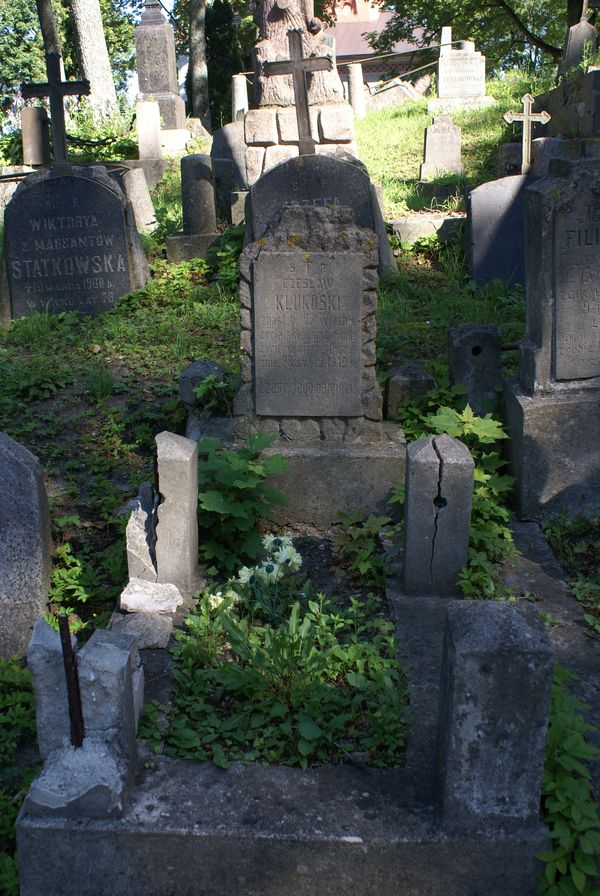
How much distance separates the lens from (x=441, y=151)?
43.6 ft

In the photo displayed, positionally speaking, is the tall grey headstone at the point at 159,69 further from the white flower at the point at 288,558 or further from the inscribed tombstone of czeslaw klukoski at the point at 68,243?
the white flower at the point at 288,558

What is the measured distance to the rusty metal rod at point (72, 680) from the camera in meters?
2.61

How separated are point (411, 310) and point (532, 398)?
Answer: 11.4ft

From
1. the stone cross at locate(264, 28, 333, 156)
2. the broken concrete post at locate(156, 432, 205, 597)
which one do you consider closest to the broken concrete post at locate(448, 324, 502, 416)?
the broken concrete post at locate(156, 432, 205, 597)

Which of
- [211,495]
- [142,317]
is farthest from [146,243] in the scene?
[211,495]

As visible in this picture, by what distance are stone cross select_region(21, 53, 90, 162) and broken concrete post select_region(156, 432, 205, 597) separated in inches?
249

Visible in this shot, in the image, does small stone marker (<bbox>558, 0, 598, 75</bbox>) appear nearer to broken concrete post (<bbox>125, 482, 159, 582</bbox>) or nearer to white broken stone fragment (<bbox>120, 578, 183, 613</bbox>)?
broken concrete post (<bbox>125, 482, 159, 582</bbox>)

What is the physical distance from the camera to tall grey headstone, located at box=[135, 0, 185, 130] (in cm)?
1736

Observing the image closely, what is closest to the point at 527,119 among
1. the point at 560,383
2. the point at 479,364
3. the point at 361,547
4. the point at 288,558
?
the point at 479,364

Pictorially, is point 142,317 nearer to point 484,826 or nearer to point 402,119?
point 484,826

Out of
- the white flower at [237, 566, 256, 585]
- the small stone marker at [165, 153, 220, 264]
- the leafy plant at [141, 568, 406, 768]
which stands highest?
the small stone marker at [165, 153, 220, 264]

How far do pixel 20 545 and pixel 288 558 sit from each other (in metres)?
1.26

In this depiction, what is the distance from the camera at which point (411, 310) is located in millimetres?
8305

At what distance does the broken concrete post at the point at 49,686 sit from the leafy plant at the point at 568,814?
152 centimetres
